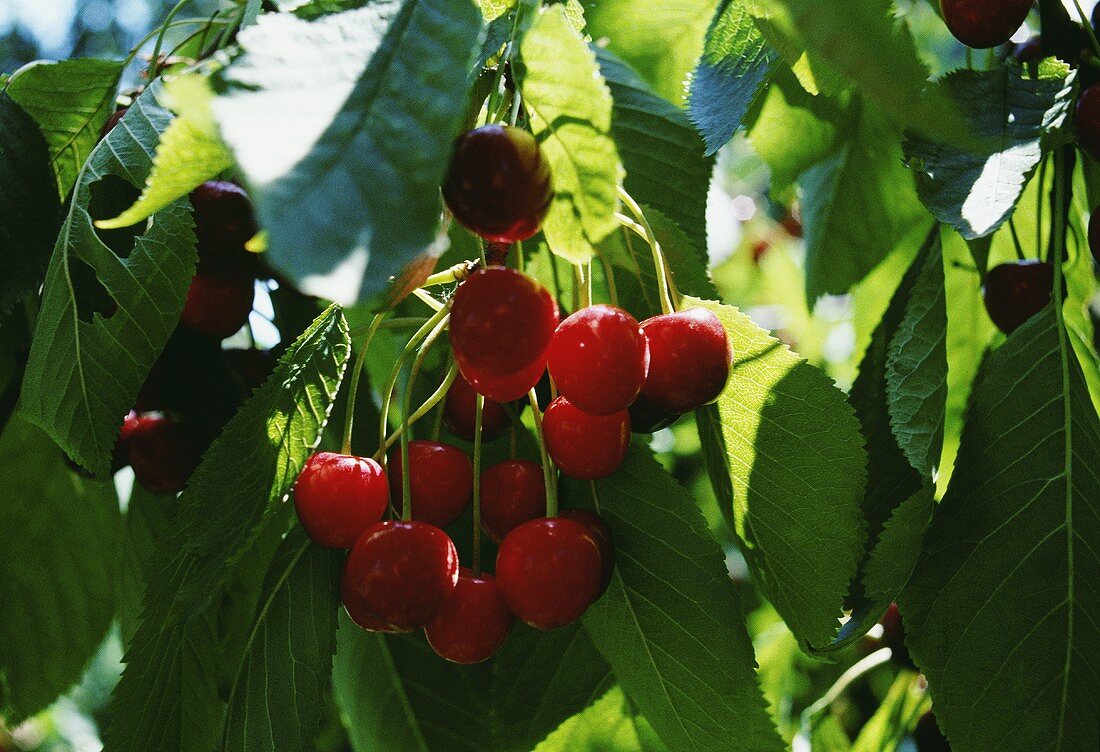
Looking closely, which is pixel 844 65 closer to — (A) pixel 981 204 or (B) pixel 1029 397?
(A) pixel 981 204

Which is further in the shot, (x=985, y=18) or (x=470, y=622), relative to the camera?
(x=985, y=18)

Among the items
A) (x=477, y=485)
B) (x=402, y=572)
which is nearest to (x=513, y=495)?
(x=477, y=485)

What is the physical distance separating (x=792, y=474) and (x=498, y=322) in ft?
0.99

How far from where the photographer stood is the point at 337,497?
766 millimetres

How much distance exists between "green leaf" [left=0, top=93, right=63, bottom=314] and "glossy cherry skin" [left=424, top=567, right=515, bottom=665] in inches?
18.3

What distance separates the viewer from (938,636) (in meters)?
0.83

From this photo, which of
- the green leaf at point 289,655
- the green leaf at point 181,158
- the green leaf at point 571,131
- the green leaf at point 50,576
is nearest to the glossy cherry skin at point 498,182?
the green leaf at point 571,131

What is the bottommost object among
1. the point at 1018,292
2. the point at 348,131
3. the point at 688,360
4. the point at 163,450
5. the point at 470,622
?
the point at 163,450

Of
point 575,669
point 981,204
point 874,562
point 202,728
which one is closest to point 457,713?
point 575,669

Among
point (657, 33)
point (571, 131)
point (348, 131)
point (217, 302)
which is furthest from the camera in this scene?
point (657, 33)

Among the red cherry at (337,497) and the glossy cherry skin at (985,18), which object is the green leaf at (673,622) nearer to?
the red cherry at (337,497)

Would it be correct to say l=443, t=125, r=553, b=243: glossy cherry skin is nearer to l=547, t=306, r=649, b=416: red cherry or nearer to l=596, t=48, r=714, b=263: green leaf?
l=547, t=306, r=649, b=416: red cherry

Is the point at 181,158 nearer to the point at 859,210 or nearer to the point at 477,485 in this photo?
the point at 477,485

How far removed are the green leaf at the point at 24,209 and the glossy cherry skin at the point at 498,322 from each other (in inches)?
17.9
